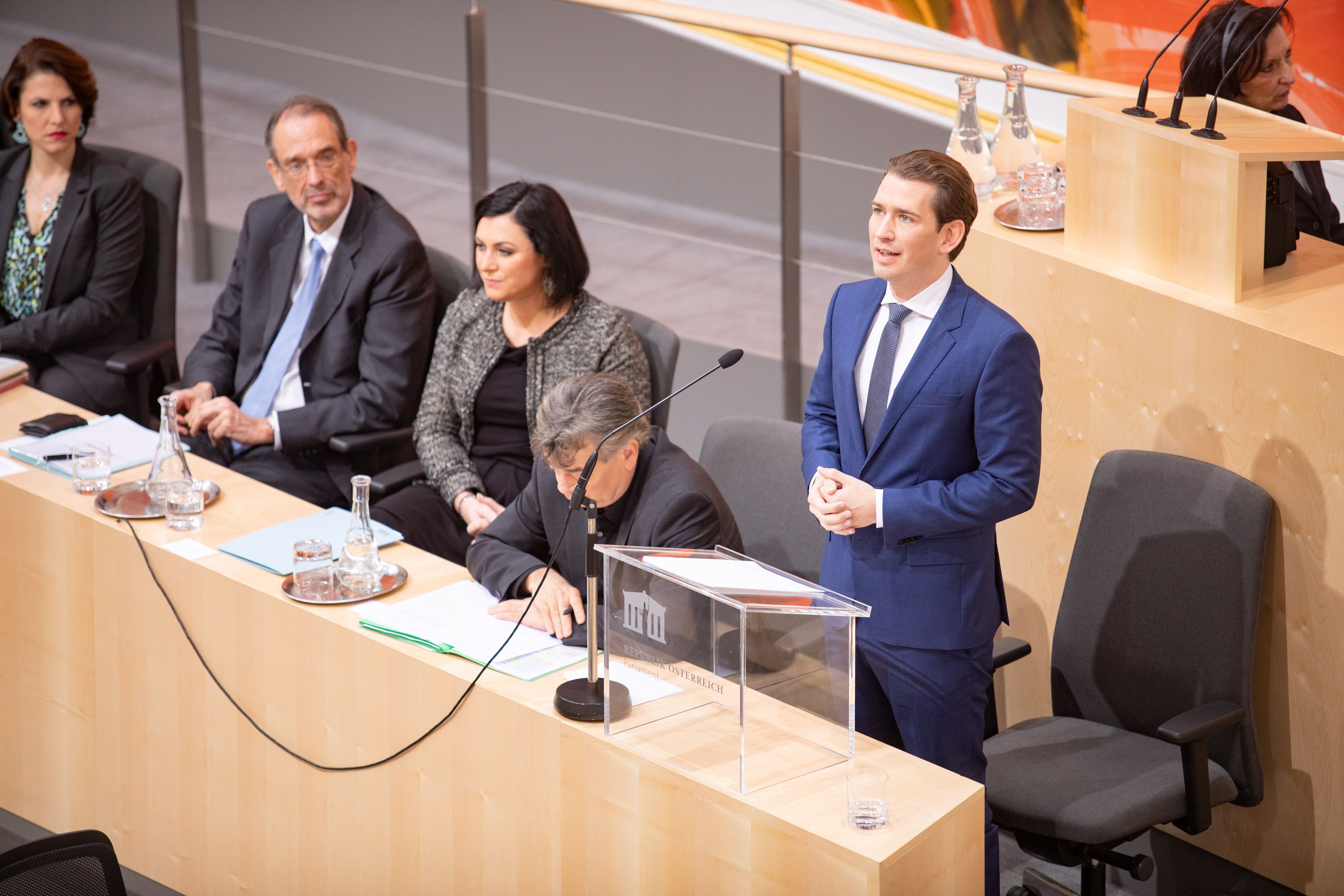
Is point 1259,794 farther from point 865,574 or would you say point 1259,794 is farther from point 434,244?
point 434,244

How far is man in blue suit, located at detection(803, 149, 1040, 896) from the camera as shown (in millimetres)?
2252

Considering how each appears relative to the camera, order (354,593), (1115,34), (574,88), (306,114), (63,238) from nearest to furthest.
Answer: (354,593), (306,114), (63,238), (1115,34), (574,88)

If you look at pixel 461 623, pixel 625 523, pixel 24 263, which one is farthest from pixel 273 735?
pixel 24 263

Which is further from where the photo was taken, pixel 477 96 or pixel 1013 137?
pixel 477 96

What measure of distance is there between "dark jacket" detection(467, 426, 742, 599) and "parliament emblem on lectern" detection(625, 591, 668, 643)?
448mm

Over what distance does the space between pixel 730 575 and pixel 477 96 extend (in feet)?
9.39

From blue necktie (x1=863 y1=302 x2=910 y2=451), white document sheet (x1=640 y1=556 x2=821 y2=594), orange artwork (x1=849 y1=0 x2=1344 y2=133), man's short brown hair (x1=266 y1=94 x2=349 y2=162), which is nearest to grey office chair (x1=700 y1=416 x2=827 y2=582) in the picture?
blue necktie (x1=863 y1=302 x2=910 y2=451)

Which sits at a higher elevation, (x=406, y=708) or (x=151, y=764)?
(x=406, y=708)

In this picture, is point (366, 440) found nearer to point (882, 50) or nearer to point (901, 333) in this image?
point (901, 333)

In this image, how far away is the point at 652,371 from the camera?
3.31 m

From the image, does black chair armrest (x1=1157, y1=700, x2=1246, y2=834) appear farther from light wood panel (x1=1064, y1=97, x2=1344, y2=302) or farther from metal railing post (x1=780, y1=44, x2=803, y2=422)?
metal railing post (x1=780, y1=44, x2=803, y2=422)

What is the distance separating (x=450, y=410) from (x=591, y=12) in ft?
12.2

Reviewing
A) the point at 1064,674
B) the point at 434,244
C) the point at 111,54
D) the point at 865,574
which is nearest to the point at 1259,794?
the point at 1064,674

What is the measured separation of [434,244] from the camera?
634 cm
